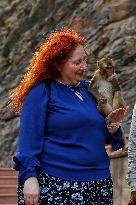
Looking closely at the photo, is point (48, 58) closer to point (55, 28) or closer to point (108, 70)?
point (108, 70)

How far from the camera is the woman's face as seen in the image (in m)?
3.62

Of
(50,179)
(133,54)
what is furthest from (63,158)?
(133,54)

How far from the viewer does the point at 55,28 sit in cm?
1673

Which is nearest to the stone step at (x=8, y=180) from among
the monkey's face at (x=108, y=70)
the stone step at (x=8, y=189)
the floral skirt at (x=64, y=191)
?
the stone step at (x=8, y=189)

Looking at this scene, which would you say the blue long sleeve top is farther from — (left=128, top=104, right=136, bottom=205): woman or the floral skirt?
(left=128, top=104, right=136, bottom=205): woman

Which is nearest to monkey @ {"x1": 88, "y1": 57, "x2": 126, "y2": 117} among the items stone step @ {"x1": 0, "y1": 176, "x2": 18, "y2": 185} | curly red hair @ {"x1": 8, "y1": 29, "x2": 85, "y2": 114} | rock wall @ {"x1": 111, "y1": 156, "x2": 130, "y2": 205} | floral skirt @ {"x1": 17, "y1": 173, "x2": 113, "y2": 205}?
curly red hair @ {"x1": 8, "y1": 29, "x2": 85, "y2": 114}

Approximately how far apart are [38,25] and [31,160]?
556 inches

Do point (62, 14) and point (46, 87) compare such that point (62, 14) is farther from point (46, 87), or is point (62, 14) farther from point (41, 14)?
point (46, 87)

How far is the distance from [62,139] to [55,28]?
13378mm

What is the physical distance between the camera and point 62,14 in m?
16.8

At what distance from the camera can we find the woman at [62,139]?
3.49 metres

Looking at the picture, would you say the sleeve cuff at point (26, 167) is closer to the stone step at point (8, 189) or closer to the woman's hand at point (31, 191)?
the woman's hand at point (31, 191)

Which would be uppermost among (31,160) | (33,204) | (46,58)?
(46,58)

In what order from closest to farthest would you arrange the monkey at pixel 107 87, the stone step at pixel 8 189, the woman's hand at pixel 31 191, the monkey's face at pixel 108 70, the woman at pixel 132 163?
the woman's hand at pixel 31 191
the woman at pixel 132 163
the monkey at pixel 107 87
the monkey's face at pixel 108 70
the stone step at pixel 8 189
